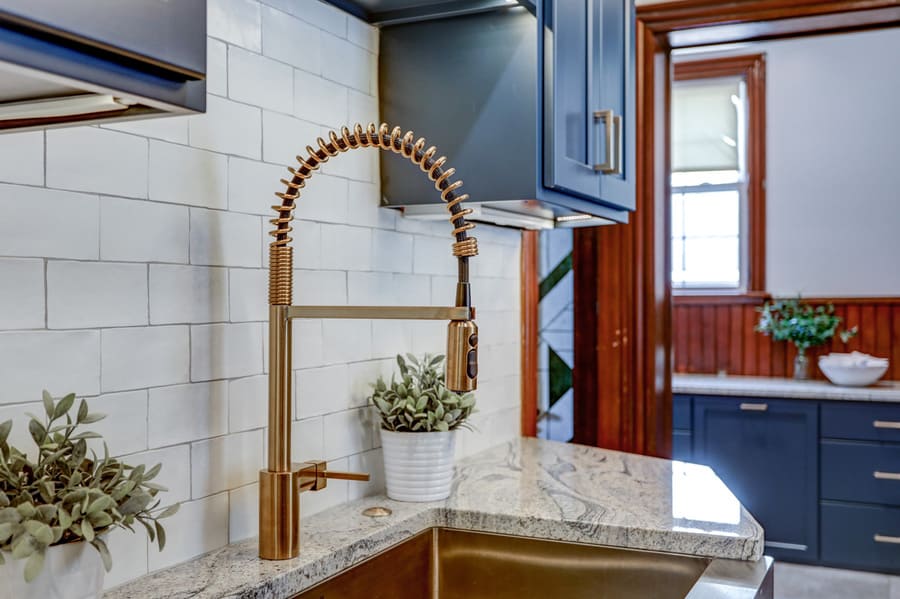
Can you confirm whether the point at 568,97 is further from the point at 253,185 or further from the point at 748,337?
the point at 748,337

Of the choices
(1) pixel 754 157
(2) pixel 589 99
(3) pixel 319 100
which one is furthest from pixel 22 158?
(1) pixel 754 157

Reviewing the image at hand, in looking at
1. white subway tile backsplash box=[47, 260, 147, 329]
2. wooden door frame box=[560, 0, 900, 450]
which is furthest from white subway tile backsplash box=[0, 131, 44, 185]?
wooden door frame box=[560, 0, 900, 450]

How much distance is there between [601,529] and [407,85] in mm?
948

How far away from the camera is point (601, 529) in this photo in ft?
4.89

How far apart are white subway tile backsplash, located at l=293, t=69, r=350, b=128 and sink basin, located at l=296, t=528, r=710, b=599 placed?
0.79 meters

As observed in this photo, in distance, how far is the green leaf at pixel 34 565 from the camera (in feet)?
2.63

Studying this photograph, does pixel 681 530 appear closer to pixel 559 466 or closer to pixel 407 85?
pixel 559 466

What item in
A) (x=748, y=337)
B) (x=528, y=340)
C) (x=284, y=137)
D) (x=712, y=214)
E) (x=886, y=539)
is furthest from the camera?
Result: (x=712, y=214)

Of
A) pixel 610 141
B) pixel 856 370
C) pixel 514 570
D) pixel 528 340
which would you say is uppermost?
pixel 610 141

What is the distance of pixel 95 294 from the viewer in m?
1.09

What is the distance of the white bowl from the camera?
13.5 ft

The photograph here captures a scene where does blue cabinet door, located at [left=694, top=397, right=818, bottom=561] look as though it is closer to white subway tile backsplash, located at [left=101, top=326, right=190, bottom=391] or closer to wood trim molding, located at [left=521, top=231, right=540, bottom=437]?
wood trim molding, located at [left=521, top=231, right=540, bottom=437]

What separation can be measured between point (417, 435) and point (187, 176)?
65 cm

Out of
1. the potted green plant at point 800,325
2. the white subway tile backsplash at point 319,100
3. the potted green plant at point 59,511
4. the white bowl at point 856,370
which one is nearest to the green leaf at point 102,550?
the potted green plant at point 59,511
